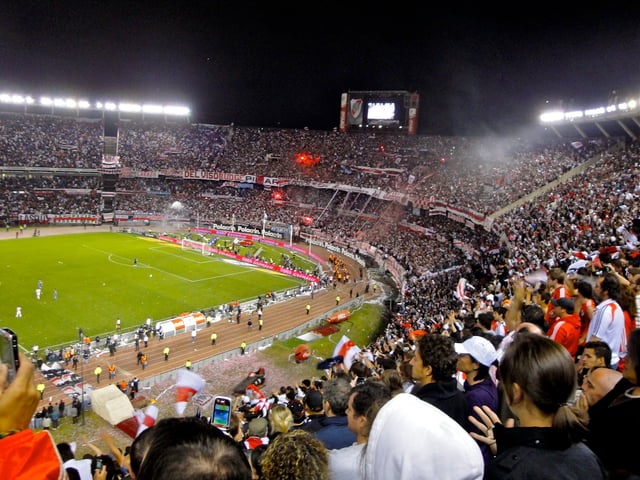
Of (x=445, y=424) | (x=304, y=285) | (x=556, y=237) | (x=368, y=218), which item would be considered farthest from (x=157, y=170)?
(x=445, y=424)

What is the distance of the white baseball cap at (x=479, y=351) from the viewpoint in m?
5.17

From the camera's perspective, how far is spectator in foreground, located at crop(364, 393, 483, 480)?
2.33 m

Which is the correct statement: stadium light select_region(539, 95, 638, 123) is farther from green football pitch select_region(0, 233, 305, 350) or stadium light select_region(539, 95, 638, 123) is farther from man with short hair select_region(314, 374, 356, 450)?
man with short hair select_region(314, 374, 356, 450)

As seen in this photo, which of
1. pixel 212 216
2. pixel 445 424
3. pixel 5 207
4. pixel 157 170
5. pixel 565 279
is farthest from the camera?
pixel 157 170

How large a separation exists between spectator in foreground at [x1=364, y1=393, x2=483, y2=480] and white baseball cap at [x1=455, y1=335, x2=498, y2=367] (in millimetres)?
2860

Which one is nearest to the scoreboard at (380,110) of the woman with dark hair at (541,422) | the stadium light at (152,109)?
the stadium light at (152,109)

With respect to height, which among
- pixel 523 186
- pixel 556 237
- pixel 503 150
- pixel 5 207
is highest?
pixel 503 150

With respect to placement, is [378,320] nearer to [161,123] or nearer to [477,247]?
[477,247]

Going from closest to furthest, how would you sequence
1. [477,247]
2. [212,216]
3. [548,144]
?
[477,247]
[548,144]
[212,216]

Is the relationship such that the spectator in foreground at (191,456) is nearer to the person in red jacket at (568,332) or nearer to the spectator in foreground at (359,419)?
the spectator in foreground at (359,419)

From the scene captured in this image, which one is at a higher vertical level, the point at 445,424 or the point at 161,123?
the point at 161,123

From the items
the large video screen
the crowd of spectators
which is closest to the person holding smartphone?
the crowd of spectators

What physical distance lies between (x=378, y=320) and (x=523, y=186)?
2068 cm

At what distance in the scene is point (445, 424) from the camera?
2447 mm
